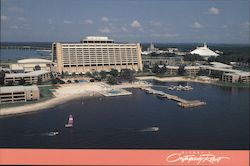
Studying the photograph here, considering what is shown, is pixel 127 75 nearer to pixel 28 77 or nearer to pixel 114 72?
pixel 114 72

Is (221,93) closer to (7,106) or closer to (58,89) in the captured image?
(58,89)

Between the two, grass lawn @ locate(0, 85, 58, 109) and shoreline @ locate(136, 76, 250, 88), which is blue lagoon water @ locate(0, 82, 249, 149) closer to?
grass lawn @ locate(0, 85, 58, 109)

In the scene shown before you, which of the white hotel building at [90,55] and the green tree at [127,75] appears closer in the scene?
the white hotel building at [90,55]

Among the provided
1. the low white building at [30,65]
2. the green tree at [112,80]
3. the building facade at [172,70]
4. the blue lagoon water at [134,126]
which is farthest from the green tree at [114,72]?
the blue lagoon water at [134,126]

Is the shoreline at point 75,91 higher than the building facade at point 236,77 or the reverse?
the reverse

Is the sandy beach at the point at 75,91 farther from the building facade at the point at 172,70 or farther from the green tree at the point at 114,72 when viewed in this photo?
the building facade at the point at 172,70

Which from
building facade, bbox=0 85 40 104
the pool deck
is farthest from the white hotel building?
building facade, bbox=0 85 40 104
